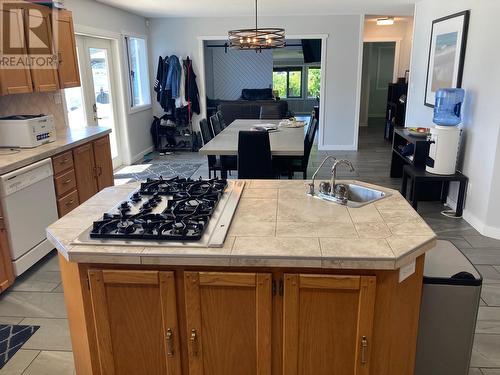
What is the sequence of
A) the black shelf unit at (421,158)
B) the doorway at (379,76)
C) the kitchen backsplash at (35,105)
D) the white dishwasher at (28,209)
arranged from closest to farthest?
the white dishwasher at (28,209), the kitchen backsplash at (35,105), the black shelf unit at (421,158), the doorway at (379,76)

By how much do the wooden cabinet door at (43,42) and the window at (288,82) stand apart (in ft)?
35.0

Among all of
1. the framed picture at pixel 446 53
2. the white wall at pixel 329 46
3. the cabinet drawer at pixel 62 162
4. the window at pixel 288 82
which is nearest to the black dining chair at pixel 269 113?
the white wall at pixel 329 46

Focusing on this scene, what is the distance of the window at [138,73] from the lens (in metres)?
7.01

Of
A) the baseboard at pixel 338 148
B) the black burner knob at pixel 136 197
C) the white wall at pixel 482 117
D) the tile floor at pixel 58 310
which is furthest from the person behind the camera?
the baseboard at pixel 338 148

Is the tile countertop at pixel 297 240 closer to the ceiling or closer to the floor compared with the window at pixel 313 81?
closer to the floor

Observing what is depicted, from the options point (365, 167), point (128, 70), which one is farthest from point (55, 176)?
point (365, 167)

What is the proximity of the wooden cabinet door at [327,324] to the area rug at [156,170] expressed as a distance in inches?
176

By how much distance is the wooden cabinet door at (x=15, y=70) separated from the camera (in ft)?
10.5

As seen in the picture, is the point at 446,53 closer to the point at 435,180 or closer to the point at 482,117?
the point at 482,117

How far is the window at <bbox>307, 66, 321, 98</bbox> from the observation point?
546 inches

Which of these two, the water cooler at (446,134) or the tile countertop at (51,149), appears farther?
the water cooler at (446,134)

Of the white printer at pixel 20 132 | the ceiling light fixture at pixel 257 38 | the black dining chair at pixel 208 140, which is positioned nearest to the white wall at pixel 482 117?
the ceiling light fixture at pixel 257 38

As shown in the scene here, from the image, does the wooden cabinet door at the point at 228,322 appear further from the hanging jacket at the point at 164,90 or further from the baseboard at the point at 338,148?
the hanging jacket at the point at 164,90

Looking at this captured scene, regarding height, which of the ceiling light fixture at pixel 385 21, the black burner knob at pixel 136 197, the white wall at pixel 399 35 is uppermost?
the ceiling light fixture at pixel 385 21
